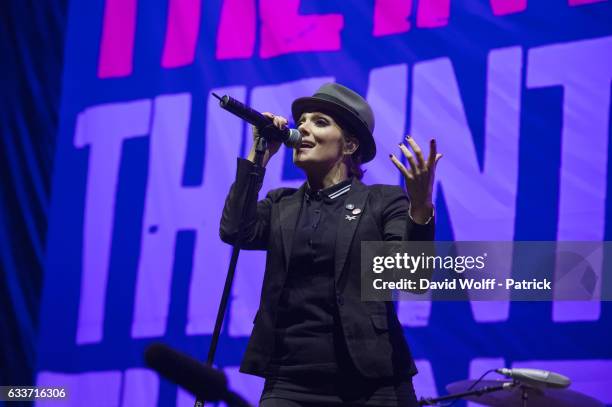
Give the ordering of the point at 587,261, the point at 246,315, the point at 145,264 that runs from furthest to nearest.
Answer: the point at 145,264 → the point at 246,315 → the point at 587,261

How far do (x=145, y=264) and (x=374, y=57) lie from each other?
1581 millimetres

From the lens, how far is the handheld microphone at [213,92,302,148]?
6.86 feet

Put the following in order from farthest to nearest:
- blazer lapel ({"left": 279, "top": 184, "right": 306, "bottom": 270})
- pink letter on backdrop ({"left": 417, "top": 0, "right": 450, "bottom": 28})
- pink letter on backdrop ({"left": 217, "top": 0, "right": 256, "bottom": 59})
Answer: pink letter on backdrop ({"left": 217, "top": 0, "right": 256, "bottom": 59}) → pink letter on backdrop ({"left": 417, "top": 0, "right": 450, "bottom": 28}) → blazer lapel ({"left": 279, "top": 184, "right": 306, "bottom": 270})

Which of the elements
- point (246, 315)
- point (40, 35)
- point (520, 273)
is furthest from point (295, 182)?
point (40, 35)

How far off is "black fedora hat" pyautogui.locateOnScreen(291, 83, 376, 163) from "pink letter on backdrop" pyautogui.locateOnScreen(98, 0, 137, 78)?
199cm

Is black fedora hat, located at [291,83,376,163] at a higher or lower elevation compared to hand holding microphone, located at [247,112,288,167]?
higher

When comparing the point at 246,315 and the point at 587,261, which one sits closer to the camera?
the point at 587,261

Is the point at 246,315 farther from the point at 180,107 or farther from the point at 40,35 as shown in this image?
the point at 40,35

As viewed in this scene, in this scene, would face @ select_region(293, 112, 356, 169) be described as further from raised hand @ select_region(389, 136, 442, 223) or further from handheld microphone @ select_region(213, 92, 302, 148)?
raised hand @ select_region(389, 136, 442, 223)

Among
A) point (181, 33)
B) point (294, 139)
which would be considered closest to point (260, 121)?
point (294, 139)

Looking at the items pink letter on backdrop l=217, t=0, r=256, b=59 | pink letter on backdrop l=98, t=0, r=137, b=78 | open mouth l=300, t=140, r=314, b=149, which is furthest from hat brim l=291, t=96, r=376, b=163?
pink letter on backdrop l=98, t=0, r=137, b=78

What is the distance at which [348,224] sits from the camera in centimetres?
228

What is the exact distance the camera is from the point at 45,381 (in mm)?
4129

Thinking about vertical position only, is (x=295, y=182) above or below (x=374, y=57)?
below
